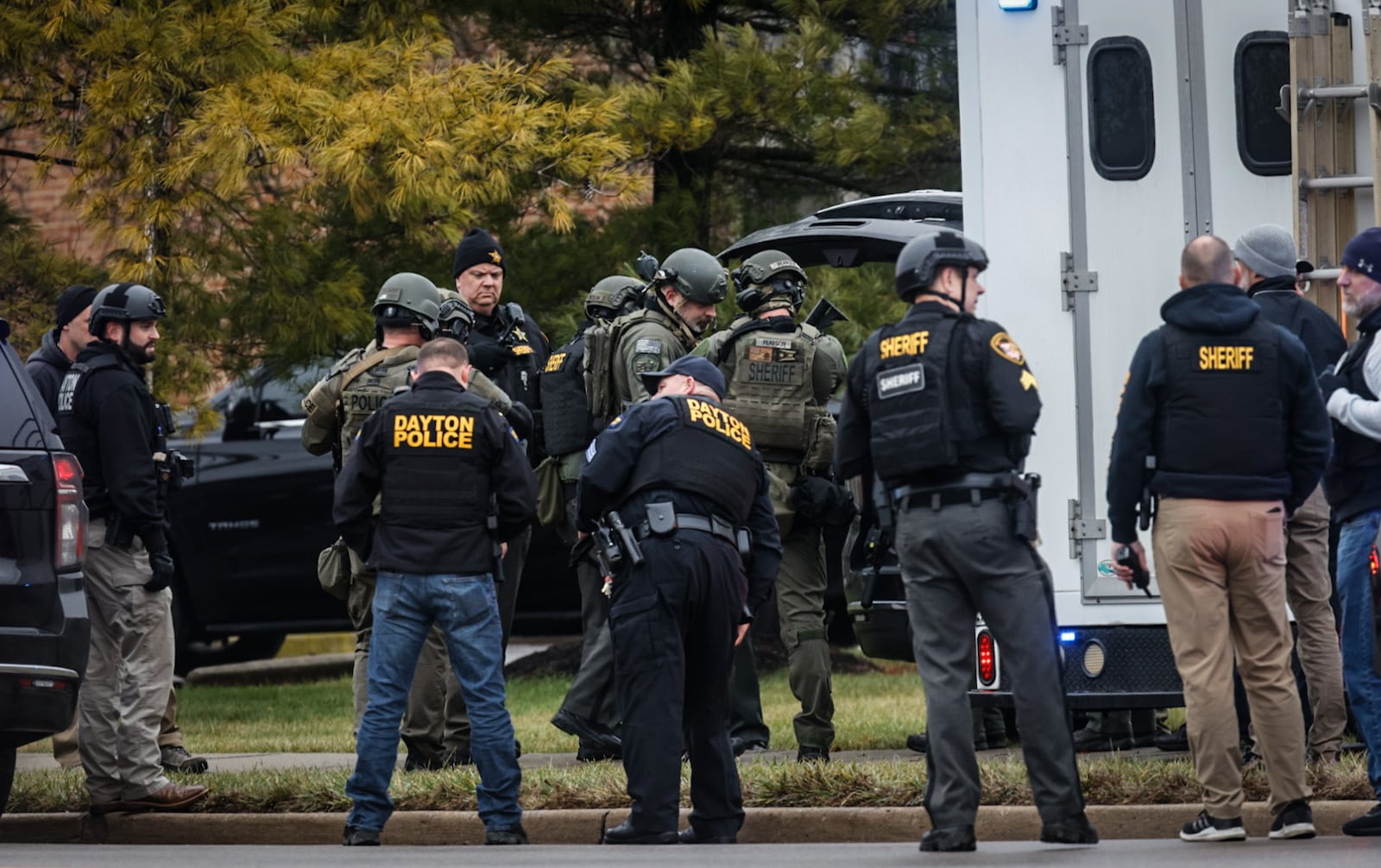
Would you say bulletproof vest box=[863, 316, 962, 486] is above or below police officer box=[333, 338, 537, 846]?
above

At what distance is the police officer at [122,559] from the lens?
8.41m

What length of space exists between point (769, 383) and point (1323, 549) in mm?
2339

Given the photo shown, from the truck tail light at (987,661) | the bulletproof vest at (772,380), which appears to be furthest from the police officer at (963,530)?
the bulletproof vest at (772,380)

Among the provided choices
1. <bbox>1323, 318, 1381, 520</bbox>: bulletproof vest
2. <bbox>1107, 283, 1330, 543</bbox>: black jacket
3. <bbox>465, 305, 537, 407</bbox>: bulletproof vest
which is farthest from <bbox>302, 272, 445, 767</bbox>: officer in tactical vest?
<bbox>1323, 318, 1381, 520</bbox>: bulletproof vest

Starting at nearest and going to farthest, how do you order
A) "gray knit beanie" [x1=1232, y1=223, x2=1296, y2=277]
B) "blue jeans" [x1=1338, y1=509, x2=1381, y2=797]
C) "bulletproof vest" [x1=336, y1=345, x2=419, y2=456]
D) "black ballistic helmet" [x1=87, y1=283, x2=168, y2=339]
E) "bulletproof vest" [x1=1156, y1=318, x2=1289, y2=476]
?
"bulletproof vest" [x1=1156, y1=318, x2=1289, y2=476] < "blue jeans" [x1=1338, y1=509, x2=1381, y2=797] < "gray knit beanie" [x1=1232, y1=223, x2=1296, y2=277] < "black ballistic helmet" [x1=87, y1=283, x2=168, y2=339] < "bulletproof vest" [x1=336, y1=345, x2=419, y2=456]

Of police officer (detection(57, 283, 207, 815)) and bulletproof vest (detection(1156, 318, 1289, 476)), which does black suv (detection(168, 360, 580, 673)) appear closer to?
police officer (detection(57, 283, 207, 815))

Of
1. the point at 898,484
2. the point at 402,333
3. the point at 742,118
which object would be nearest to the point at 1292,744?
the point at 898,484

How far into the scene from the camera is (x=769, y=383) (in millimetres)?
8984

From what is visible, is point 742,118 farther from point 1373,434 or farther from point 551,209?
point 1373,434

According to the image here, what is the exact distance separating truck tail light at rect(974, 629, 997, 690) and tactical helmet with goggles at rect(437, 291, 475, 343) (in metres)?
2.48

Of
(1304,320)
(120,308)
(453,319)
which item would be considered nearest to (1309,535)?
(1304,320)

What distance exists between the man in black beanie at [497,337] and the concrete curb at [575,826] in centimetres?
144

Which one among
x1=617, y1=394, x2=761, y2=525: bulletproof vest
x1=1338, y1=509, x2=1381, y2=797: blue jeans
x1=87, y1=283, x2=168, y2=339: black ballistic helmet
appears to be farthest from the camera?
x1=87, y1=283, x2=168, y2=339: black ballistic helmet

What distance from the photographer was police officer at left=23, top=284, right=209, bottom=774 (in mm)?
8992
